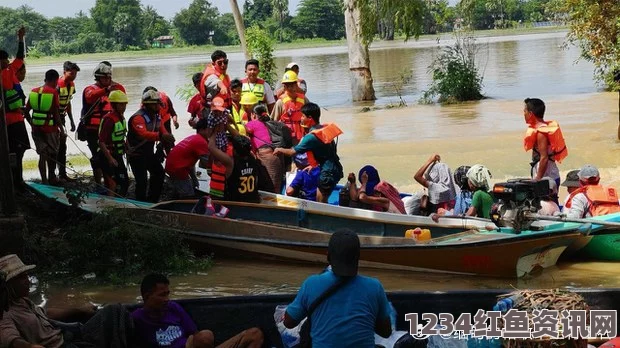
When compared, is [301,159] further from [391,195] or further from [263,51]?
[263,51]

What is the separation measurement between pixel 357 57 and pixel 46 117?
16748 millimetres

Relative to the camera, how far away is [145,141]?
38.9 feet

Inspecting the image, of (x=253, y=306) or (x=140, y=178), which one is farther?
(x=140, y=178)

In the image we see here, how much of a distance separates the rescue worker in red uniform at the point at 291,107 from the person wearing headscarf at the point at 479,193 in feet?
11.2

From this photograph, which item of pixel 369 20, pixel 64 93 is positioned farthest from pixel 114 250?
pixel 369 20

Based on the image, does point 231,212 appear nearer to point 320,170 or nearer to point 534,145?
point 320,170

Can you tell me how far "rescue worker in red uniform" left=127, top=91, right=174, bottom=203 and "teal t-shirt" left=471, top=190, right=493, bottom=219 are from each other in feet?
12.6

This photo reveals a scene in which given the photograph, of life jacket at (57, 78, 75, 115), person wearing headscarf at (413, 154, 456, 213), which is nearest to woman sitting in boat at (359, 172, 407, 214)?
person wearing headscarf at (413, 154, 456, 213)

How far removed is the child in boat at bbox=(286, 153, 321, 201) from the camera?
11.4m

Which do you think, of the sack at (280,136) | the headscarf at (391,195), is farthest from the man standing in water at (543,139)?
the sack at (280,136)

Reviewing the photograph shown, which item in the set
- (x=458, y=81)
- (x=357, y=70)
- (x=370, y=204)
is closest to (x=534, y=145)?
(x=370, y=204)

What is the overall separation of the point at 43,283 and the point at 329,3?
94.8 m

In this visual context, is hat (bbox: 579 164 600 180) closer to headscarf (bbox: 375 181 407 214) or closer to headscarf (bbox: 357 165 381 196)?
→ headscarf (bbox: 375 181 407 214)

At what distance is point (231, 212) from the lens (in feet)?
36.7
